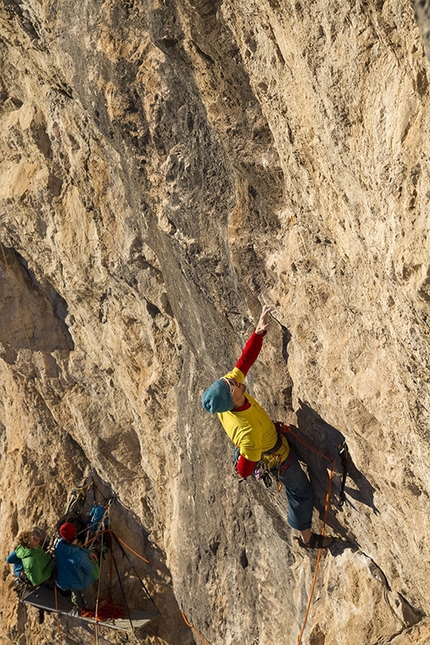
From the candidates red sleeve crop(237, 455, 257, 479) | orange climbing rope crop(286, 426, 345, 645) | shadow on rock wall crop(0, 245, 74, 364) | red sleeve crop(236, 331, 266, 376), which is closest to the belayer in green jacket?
shadow on rock wall crop(0, 245, 74, 364)

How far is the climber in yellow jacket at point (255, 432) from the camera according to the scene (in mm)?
4172

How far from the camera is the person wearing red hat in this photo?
7.32m

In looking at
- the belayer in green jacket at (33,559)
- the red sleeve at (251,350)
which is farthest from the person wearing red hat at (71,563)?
the red sleeve at (251,350)

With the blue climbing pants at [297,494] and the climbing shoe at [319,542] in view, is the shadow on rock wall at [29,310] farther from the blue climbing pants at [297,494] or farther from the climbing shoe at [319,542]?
the climbing shoe at [319,542]

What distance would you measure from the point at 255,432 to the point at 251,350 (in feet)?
1.94

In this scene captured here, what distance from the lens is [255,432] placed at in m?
4.32

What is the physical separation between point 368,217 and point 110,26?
2761 mm

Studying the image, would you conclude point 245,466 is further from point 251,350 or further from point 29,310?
point 29,310

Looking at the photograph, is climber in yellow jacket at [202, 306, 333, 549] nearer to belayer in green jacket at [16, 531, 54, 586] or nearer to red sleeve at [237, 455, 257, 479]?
red sleeve at [237, 455, 257, 479]

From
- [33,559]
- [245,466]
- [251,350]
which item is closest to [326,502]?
[245,466]

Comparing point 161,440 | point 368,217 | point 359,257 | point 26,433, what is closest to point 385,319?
point 359,257

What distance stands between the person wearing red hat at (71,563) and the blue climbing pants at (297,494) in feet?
11.8

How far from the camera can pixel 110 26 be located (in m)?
4.33

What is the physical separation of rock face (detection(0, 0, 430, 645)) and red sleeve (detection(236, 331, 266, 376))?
0.65 ft
